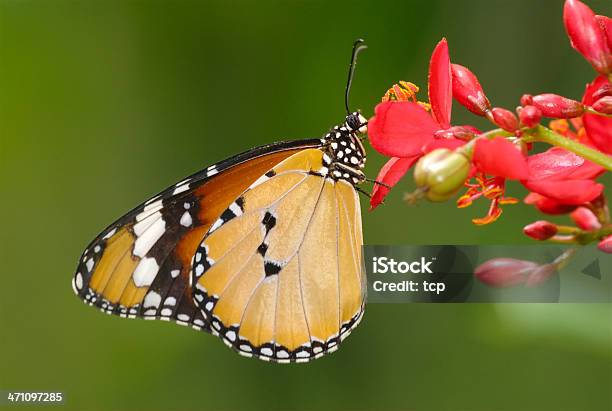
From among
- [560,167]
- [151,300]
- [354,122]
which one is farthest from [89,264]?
[560,167]

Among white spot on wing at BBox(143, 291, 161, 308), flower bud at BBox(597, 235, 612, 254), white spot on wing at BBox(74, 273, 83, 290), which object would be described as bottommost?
white spot on wing at BBox(143, 291, 161, 308)

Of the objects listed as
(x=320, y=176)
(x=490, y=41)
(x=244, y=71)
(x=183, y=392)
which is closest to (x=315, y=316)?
(x=320, y=176)

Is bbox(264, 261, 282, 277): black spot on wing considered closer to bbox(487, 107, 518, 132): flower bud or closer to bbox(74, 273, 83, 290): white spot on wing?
bbox(74, 273, 83, 290): white spot on wing

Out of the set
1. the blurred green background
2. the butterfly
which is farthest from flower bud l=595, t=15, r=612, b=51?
the blurred green background

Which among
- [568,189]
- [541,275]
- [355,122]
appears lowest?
[541,275]

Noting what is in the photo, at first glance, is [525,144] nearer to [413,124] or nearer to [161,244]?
[413,124]

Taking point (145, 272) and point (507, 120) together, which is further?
point (145, 272)

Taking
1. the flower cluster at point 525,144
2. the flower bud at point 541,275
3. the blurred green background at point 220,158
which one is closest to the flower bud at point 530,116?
the flower cluster at point 525,144
